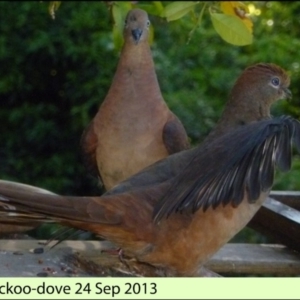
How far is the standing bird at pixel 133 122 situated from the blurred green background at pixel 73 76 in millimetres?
1437

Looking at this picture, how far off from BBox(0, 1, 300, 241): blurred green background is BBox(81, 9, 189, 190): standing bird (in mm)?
1437

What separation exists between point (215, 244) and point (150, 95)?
1.46 m

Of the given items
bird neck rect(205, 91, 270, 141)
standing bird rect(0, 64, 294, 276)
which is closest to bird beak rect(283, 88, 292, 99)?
bird neck rect(205, 91, 270, 141)

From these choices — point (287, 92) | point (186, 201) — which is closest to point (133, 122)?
point (287, 92)

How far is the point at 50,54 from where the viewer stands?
20.6 ft

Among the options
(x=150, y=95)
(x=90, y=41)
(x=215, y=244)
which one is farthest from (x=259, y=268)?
(x=90, y=41)

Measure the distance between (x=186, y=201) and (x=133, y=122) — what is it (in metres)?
1.44

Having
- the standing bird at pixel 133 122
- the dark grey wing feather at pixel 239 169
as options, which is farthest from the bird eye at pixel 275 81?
the standing bird at pixel 133 122

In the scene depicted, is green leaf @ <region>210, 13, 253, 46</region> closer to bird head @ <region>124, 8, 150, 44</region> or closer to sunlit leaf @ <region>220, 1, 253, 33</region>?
sunlit leaf @ <region>220, 1, 253, 33</region>

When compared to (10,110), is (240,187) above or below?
above

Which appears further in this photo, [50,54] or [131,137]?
[50,54]

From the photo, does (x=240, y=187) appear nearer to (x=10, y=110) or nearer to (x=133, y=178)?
(x=133, y=178)

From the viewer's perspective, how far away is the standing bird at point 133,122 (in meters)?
4.30

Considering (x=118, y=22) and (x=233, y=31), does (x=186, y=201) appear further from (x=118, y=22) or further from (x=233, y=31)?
(x=118, y=22)
